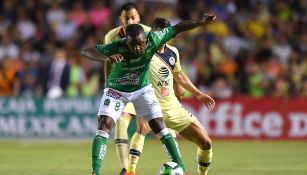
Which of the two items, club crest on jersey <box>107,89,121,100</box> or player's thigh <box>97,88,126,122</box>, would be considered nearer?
player's thigh <box>97,88,126,122</box>

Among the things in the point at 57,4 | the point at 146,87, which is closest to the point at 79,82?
the point at 57,4

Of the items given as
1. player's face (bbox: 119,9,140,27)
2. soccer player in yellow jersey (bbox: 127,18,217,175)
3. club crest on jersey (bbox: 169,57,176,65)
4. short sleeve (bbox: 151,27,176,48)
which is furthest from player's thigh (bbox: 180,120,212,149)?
player's face (bbox: 119,9,140,27)

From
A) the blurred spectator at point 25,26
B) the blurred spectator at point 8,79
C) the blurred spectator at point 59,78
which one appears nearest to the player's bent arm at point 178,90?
the blurred spectator at point 59,78

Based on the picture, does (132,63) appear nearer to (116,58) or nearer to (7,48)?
(116,58)

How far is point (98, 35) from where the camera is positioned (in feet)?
72.4

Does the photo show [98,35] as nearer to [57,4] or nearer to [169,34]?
[57,4]

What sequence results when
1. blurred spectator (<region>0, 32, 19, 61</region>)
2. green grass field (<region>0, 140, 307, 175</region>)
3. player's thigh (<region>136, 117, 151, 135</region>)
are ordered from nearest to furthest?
1. player's thigh (<region>136, 117, 151, 135</region>)
2. green grass field (<region>0, 140, 307, 175</region>)
3. blurred spectator (<region>0, 32, 19, 61</region>)

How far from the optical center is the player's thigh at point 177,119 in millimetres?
10844

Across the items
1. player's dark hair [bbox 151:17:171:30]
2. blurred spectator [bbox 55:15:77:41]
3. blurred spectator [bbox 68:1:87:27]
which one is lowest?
player's dark hair [bbox 151:17:171:30]

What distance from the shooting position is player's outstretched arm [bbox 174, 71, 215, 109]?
11109 mm

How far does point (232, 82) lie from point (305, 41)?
2381 millimetres

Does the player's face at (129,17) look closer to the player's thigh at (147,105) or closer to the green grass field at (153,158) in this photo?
the player's thigh at (147,105)

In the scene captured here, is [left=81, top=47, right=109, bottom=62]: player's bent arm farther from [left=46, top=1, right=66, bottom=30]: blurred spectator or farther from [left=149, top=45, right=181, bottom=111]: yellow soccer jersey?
[left=46, top=1, right=66, bottom=30]: blurred spectator

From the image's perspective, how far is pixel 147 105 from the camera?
10281 mm
